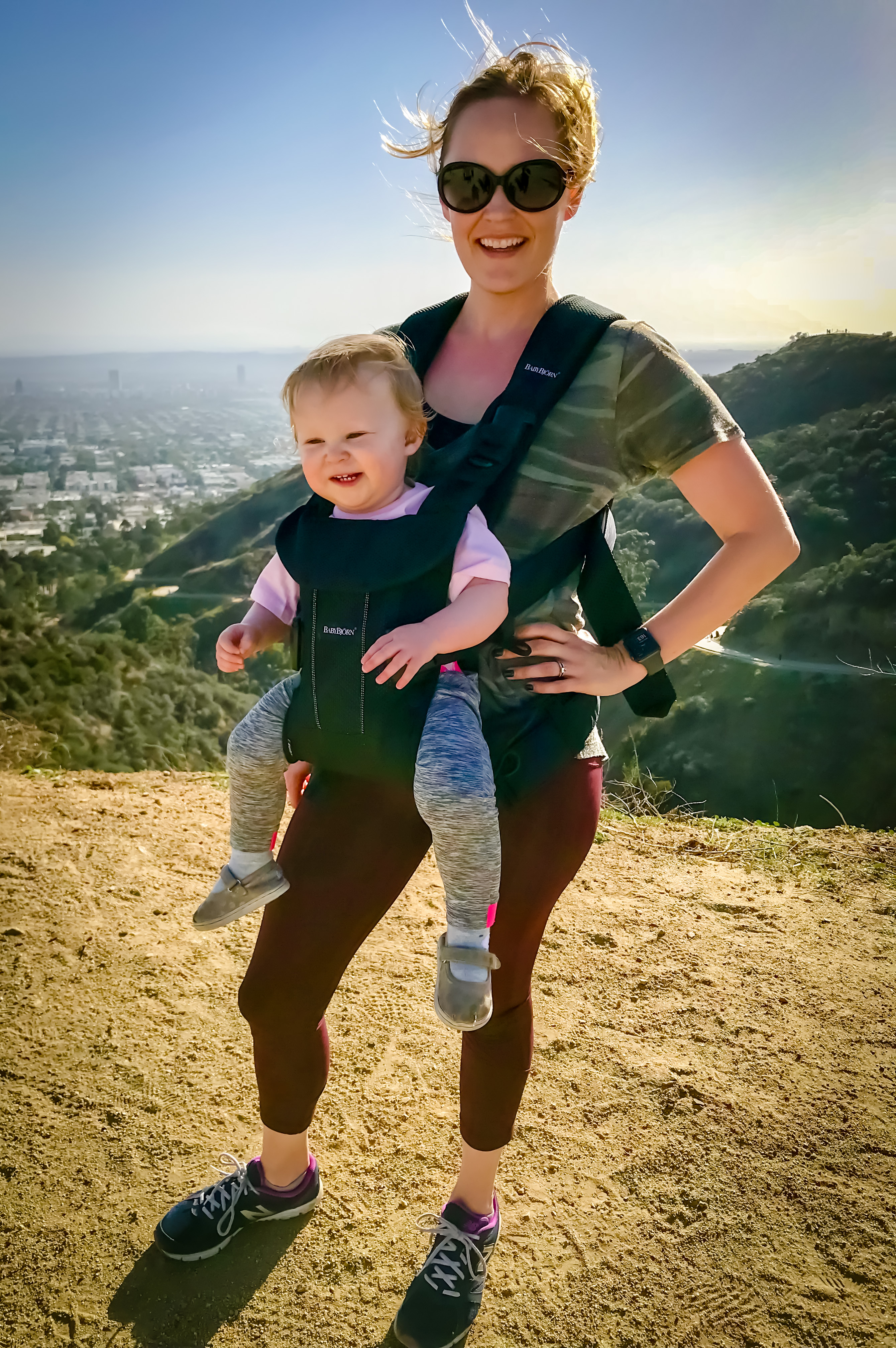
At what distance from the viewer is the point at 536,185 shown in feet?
5.34

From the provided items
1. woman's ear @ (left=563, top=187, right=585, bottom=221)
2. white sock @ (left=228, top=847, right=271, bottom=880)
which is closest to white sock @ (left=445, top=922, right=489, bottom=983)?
white sock @ (left=228, top=847, right=271, bottom=880)

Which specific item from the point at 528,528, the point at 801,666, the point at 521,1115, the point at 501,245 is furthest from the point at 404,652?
the point at 801,666

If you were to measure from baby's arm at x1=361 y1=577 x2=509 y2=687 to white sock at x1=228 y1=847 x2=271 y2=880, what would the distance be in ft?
1.60

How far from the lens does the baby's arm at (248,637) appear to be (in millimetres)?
1749

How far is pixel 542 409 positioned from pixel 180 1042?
2.60 m

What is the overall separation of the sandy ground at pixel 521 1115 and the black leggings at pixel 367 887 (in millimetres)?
857

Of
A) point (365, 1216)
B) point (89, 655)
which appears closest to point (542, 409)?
point (365, 1216)

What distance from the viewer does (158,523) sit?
117ft

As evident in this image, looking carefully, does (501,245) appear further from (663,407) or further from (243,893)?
(243,893)

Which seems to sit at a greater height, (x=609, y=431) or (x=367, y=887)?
(x=609, y=431)

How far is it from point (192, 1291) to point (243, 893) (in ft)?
3.87

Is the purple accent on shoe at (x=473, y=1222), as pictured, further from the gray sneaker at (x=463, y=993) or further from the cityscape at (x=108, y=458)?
the cityscape at (x=108, y=458)

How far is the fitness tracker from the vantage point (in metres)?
1.71

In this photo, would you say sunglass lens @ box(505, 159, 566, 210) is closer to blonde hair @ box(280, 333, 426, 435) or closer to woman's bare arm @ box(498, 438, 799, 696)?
blonde hair @ box(280, 333, 426, 435)
